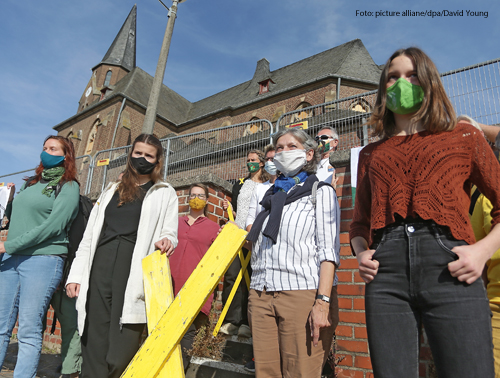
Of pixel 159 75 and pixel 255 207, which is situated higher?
pixel 159 75

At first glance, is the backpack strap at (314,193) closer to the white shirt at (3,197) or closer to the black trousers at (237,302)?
the black trousers at (237,302)

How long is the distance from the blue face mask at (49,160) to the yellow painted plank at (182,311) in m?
2.05

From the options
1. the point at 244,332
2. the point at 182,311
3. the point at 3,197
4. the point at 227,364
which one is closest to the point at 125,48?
the point at 3,197

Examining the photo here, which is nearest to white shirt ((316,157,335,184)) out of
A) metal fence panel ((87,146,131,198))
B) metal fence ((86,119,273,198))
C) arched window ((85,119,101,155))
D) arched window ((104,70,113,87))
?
metal fence ((86,119,273,198))

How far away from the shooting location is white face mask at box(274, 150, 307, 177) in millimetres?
2400

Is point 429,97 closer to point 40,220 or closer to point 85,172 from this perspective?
point 40,220

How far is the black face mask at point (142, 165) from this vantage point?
2.85 meters

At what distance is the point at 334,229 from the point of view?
2.12 m

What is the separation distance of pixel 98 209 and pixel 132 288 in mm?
761

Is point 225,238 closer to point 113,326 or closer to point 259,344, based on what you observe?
point 259,344

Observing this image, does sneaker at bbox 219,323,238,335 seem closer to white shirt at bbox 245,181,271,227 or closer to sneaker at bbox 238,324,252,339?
sneaker at bbox 238,324,252,339

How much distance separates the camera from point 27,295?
9.22ft

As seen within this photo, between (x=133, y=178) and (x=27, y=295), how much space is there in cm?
123

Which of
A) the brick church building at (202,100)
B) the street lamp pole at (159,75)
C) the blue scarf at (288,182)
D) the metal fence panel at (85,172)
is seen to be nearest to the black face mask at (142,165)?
the blue scarf at (288,182)
